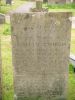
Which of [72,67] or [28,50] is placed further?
[72,67]

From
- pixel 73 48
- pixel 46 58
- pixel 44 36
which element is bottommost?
pixel 73 48

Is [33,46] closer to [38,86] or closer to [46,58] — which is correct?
[46,58]

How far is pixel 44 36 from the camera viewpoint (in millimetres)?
6191

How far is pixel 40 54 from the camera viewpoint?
6309mm

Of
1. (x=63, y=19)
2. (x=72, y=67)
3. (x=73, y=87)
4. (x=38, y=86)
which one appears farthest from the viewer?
(x=72, y=67)

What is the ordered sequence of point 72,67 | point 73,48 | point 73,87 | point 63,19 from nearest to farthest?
1. point 63,19
2. point 73,87
3. point 72,67
4. point 73,48

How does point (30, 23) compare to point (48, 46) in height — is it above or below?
above

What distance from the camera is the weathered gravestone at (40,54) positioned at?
6113 mm

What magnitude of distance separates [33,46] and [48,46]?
A: 0.87 feet

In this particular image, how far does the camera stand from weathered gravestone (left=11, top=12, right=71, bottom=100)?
20.1 ft

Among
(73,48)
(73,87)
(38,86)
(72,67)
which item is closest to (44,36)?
(38,86)

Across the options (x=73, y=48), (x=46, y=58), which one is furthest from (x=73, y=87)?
(x=73, y=48)

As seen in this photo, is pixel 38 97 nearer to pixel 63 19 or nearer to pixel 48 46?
pixel 48 46

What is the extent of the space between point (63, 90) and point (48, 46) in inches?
35.8
